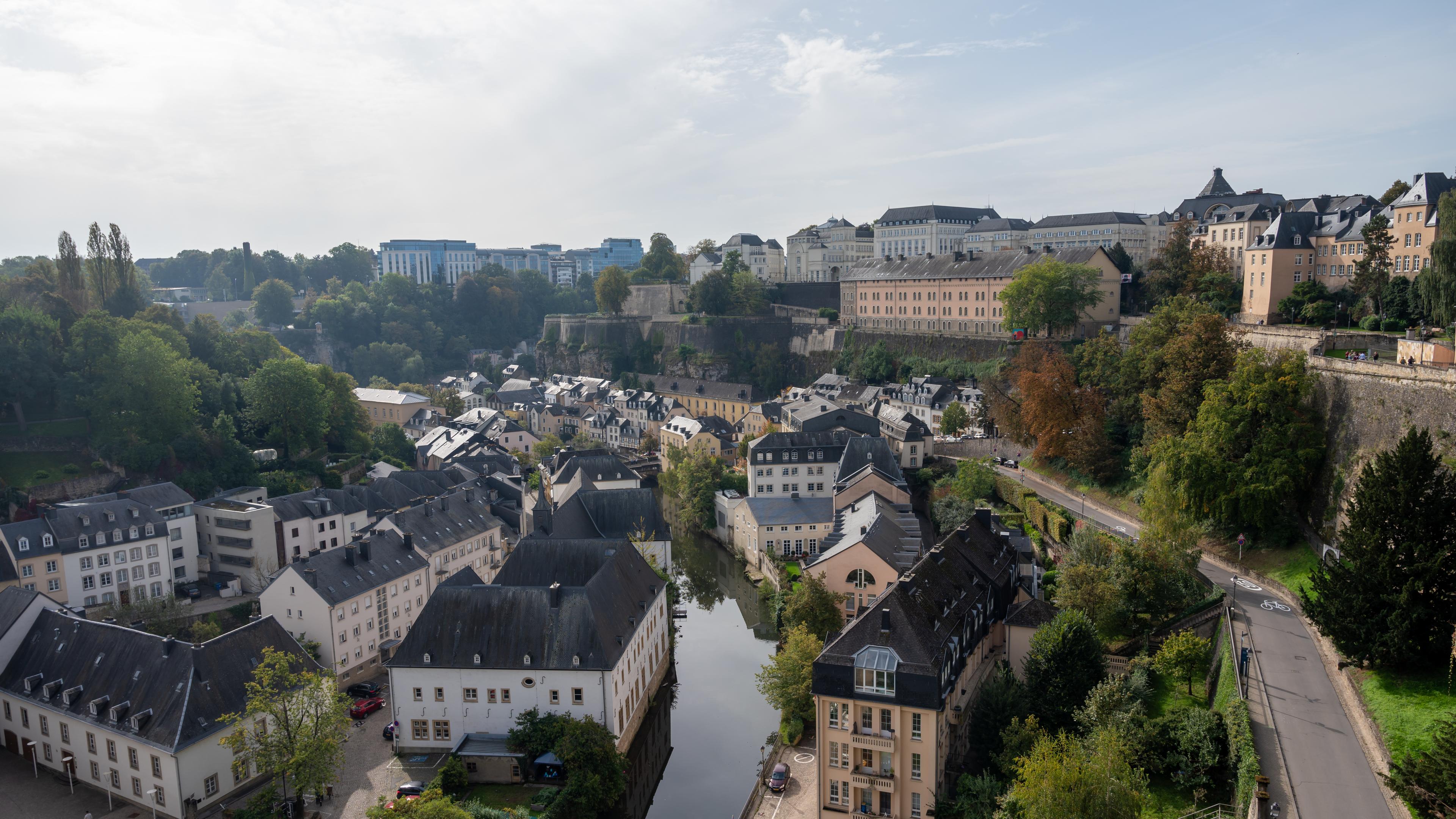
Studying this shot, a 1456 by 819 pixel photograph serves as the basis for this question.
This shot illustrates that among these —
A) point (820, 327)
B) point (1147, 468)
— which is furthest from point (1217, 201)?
point (1147, 468)

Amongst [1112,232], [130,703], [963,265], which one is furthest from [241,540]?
[1112,232]

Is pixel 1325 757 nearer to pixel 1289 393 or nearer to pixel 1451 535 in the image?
pixel 1451 535

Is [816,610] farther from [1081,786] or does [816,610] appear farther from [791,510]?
[791,510]

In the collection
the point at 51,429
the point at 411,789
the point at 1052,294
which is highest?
the point at 1052,294

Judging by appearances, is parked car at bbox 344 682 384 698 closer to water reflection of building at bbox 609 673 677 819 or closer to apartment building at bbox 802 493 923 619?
water reflection of building at bbox 609 673 677 819

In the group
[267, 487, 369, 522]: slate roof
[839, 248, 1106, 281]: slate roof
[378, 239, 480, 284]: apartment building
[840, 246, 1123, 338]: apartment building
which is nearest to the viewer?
[267, 487, 369, 522]: slate roof

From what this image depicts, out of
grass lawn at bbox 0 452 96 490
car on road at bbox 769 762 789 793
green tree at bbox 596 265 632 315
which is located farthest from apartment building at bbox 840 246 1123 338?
grass lawn at bbox 0 452 96 490
